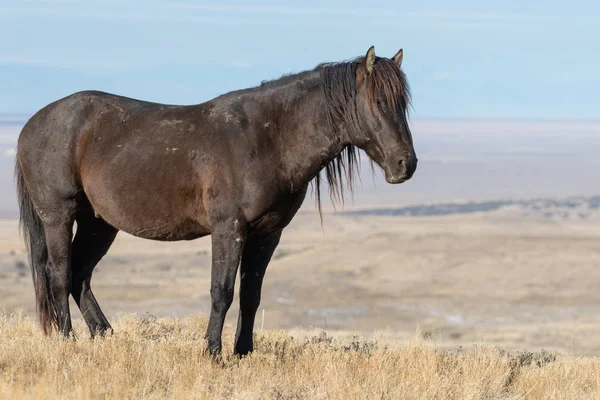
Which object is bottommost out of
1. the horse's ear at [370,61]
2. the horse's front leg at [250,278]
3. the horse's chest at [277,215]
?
the horse's front leg at [250,278]

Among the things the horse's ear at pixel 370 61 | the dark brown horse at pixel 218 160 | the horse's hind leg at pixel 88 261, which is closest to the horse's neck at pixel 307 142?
the dark brown horse at pixel 218 160

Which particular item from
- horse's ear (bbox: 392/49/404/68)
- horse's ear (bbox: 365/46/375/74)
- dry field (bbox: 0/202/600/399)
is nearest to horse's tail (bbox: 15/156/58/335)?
dry field (bbox: 0/202/600/399)

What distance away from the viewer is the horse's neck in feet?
26.3

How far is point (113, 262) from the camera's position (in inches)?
1767

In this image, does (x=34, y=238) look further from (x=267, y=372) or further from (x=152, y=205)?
(x=267, y=372)

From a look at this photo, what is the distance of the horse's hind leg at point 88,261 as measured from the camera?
9.56m

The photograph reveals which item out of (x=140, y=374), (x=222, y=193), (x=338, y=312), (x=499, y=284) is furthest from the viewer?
(x=499, y=284)

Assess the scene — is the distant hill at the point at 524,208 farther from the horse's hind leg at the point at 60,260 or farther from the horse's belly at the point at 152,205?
the horse's belly at the point at 152,205

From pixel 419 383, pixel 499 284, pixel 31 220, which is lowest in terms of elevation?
pixel 499 284

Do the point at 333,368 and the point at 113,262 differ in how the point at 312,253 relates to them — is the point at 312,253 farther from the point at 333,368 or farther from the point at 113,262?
the point at 333,368

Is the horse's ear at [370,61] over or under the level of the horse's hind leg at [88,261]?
over

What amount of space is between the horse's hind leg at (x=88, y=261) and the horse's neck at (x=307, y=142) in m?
2.42

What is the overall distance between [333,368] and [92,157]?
9.31 ft

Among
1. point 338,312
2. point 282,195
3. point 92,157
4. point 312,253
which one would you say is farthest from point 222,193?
point 312,253
